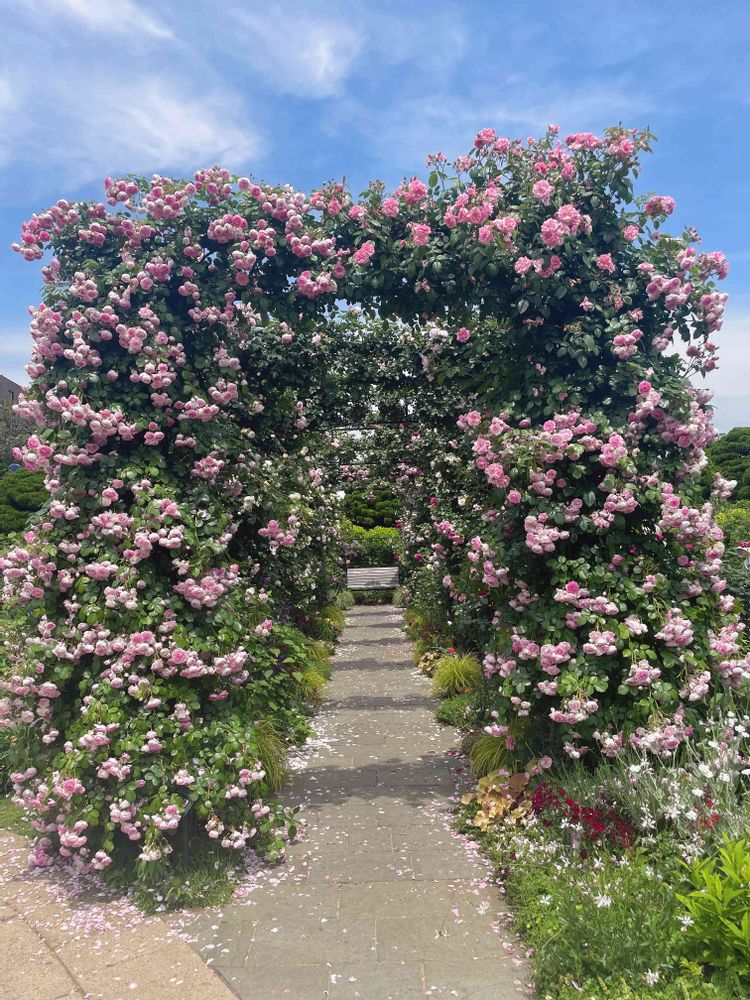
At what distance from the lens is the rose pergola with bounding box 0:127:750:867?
3254 millimetres

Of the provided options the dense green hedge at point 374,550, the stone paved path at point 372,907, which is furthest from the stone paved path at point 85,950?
the dense green hedge at point 374,550

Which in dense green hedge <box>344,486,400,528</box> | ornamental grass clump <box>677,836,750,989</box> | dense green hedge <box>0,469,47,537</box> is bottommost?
ornamental grass clump <box>677,836,750,989</box>

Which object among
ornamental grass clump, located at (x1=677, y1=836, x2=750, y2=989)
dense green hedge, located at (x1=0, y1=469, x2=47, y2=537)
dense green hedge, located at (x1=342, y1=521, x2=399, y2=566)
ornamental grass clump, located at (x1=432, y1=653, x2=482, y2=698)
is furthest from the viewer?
dense green hedge, located at (x1=342, y1=521, x2=399, y2=566)

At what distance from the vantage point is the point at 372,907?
2.96 m

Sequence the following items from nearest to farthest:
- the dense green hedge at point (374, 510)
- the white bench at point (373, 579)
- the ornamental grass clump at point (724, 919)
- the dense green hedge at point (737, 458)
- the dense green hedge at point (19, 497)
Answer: the ornamental grass clump at point (724, 919) → the dense green hedge at point (19, 497) → the dense green hedge at point (737, 458) → the white bench at point (373, 579) → the dense green hedge at point (374, 510)

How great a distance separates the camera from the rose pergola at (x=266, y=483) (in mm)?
3254

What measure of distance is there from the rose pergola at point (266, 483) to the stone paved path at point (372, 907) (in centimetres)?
40

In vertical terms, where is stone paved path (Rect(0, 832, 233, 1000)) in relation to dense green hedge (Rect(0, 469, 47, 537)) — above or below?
below

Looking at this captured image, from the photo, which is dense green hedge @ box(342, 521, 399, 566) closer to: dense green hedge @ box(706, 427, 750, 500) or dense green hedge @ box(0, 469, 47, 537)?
dense green hedge @ box(706, 427, 750, 500)

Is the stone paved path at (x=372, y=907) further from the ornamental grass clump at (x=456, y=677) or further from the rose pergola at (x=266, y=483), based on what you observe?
the ornamental grass clump at (x=456, y=677)

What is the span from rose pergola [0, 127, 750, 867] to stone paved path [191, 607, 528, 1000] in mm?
400

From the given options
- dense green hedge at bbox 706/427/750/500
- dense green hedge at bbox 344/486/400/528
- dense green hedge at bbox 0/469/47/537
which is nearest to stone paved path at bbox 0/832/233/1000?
dense green hedge at bbox 0/469/47/537

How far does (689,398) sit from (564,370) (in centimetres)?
67

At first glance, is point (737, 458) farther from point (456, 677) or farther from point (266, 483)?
point (266, 483)
